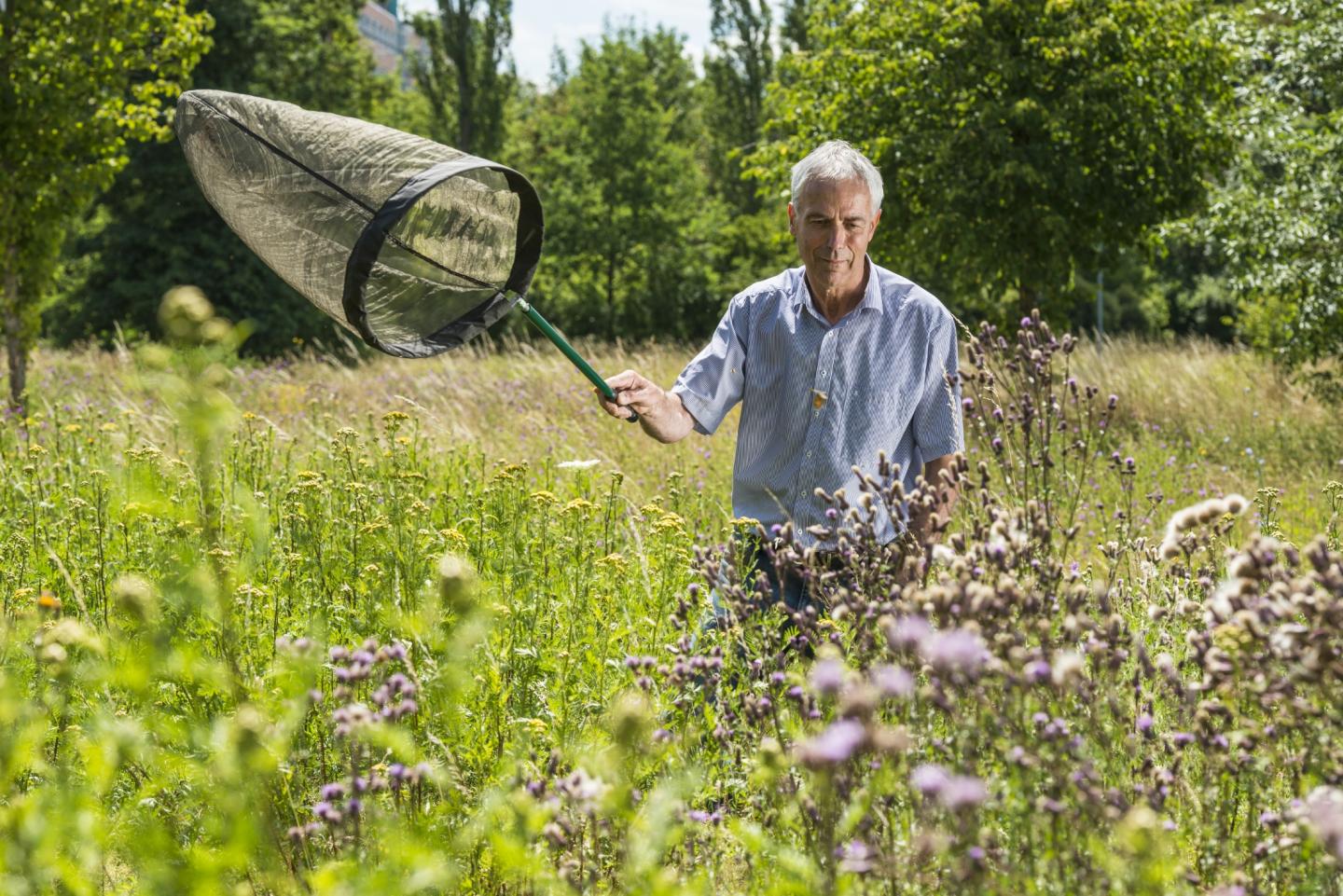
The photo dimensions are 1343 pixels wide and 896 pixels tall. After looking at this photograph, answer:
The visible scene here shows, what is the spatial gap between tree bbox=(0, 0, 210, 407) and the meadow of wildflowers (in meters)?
8.40

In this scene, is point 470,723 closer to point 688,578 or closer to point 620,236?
point 688,578

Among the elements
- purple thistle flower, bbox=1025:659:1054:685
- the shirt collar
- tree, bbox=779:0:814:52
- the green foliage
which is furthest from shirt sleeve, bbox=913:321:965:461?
tree, bbox=779:0:814:52

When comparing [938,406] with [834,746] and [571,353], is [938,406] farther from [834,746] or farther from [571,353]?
[834,746]

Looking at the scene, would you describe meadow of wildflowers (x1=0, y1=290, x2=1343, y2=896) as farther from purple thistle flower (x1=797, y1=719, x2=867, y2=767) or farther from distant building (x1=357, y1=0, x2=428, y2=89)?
distant building (x1=357, y1=0, x2=428, y2=89)

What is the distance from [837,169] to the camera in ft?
11.5

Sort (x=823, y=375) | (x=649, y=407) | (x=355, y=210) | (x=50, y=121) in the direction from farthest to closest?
(x=50, y=121), (x=823, y=375), (x=649, y=407), (x=355, y=210)

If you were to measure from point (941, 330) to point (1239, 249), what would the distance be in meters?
9.19

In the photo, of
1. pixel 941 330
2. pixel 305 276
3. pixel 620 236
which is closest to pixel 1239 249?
pixel 941 330

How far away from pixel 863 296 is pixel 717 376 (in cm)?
53

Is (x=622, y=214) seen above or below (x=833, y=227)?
below

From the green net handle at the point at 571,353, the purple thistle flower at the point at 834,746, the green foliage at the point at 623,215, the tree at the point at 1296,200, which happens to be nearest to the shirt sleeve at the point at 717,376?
the green net handle at the point at 571,353

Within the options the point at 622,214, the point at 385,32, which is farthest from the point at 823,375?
the point at 385,32

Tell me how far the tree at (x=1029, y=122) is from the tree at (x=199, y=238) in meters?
14.7

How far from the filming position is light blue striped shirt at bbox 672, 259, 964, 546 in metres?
3.70
